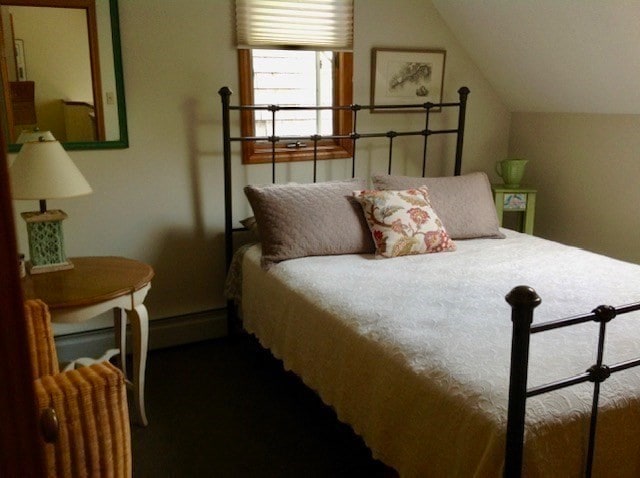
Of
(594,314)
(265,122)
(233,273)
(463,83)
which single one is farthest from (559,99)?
(594,314)

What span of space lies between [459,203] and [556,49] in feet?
3.13

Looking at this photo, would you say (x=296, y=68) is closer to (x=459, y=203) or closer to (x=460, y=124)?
(x=460, y=124)

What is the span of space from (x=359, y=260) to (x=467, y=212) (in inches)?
28.6

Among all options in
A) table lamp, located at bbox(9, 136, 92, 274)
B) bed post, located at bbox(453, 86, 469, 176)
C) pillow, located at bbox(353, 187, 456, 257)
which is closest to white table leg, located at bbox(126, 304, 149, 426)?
table lamp, located at bbox(9, 136, 92, 274)

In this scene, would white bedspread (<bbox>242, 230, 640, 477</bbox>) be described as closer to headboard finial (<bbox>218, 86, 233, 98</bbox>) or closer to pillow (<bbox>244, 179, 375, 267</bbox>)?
pillow (<bbox>244, 179, 375, 267</bbox>)

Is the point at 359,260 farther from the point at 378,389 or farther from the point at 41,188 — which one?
the point at 41,188

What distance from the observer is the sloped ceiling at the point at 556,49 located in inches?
105

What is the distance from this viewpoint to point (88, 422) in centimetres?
131

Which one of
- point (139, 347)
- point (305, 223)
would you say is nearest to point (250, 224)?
point (305, 223)

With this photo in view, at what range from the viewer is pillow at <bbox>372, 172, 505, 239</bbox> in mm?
2883

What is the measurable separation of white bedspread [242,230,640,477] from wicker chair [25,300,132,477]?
71 centimetres

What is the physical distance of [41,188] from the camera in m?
2.04

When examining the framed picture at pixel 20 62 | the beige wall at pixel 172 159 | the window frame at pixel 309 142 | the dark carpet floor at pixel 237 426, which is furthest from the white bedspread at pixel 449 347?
the framed picture at pixel 20 62

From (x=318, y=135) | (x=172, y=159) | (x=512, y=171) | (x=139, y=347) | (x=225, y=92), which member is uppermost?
(x=225, y=92)
